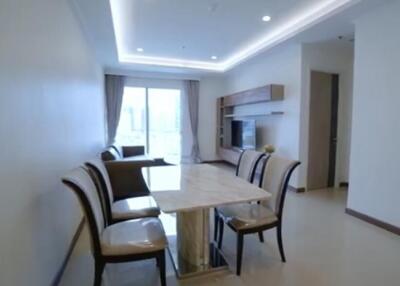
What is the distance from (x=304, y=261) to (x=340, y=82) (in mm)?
3837

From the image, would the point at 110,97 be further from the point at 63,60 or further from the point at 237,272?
the point at 237,272

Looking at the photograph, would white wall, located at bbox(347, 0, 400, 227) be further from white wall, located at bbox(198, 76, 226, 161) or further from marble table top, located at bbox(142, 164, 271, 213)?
white wall, located at bbox(198, 76, 226, 161)

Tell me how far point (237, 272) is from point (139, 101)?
5.86 meters

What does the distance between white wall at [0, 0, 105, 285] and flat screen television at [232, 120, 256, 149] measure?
3951 mm

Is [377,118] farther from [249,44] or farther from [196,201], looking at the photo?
[249,44]

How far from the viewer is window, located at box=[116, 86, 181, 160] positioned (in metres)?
7.03

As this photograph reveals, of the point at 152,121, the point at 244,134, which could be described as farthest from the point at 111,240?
the point at 152,121

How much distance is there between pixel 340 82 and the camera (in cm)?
488

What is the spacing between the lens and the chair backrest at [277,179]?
2.22 meters

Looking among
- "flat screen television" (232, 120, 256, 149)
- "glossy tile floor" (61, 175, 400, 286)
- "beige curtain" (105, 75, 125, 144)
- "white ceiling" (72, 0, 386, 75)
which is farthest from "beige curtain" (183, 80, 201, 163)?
"glossy tile floor" (61, 175, 400, 286)

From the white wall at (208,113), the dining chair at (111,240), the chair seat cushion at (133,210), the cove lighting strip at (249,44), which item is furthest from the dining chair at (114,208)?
the white wall at (208,113)

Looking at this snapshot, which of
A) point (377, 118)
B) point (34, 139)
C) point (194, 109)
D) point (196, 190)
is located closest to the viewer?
point (34, 139)

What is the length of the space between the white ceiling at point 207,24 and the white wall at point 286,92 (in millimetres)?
404

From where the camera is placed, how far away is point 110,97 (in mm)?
6680
